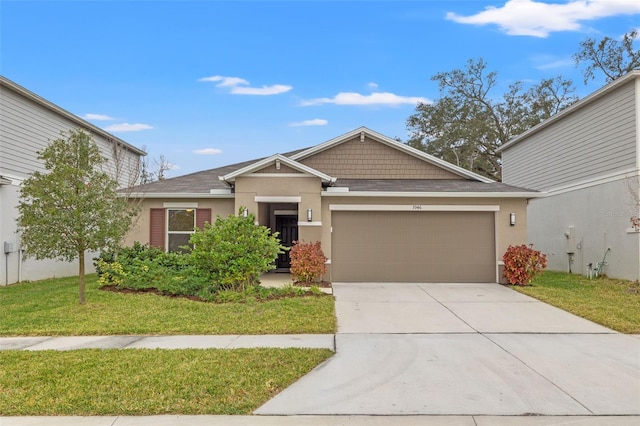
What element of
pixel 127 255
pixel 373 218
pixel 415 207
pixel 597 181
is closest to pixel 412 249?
pixel 415 207

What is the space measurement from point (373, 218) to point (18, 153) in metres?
11.4

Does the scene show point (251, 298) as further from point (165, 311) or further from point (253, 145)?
point (253, 145)

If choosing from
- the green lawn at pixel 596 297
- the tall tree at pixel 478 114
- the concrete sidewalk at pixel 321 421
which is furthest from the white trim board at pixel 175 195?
the tall tree at pixel 478 114

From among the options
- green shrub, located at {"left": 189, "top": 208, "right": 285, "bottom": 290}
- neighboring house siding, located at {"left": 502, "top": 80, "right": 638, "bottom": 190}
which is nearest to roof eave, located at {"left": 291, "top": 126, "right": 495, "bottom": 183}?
neighboring house siding, located at {"left": 502, "top": 80, "right": 638, "bottom": 190}

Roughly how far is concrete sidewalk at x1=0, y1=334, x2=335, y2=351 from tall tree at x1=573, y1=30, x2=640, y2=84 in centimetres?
3017

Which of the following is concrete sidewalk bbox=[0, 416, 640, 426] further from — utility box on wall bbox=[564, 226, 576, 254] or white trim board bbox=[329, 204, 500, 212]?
utility box on wall bbox=[564, 226, 576, 254]

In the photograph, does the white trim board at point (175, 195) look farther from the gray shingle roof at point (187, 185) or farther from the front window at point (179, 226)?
the front window at point (179, 226)

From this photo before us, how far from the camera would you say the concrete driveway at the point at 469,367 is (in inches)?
174

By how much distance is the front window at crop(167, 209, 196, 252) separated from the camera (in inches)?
566

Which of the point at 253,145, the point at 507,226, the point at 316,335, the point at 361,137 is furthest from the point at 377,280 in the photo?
the point at 253,145

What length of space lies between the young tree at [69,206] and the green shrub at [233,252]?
6.37 ft

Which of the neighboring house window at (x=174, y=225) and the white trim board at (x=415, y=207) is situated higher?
the white trim board at (x=415, y=207)

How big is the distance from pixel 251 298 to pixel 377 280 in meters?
4.98

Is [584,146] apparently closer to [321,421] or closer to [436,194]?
[436,194]
